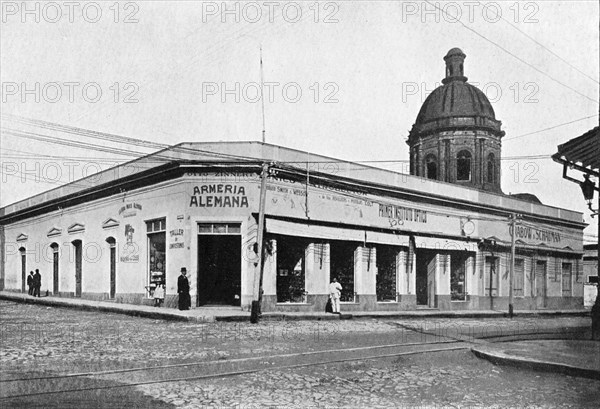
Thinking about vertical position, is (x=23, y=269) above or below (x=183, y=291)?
below

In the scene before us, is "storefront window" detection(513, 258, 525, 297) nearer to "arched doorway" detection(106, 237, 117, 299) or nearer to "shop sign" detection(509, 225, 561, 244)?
"shop sign" detection(509, 225, 561, 244)

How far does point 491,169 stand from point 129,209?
20993 millimetres

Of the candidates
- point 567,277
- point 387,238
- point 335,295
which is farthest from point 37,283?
point 567,277

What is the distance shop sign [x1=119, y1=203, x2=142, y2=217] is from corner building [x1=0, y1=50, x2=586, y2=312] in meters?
0.08

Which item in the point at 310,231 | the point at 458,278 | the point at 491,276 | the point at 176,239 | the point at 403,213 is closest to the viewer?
the point at 176,239

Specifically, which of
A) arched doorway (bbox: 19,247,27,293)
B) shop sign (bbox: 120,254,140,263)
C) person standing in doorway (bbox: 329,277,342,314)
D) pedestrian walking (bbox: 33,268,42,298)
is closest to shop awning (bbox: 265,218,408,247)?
person standing in doorway (bbox: 329,277,342,314)

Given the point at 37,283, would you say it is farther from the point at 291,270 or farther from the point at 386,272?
the point at 386,272

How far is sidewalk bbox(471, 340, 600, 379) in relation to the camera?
346 inches

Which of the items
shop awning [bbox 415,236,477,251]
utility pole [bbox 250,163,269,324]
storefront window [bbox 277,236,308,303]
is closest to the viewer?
utility pole [bbox 250,163,269,324]

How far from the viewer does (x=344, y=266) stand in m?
23.8

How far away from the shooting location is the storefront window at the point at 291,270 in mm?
21594

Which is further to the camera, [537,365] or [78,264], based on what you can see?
[78,264]

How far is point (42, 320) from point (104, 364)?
914cm

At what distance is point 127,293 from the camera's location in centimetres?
2372
